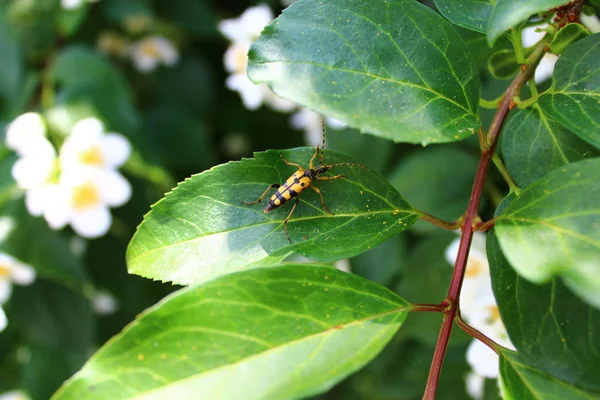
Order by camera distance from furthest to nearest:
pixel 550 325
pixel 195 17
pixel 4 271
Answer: pixel 195 17 < pixel 4 271 < pixel 550 325

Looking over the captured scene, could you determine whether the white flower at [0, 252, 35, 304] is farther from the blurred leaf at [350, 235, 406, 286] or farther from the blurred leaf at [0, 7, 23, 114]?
the blurred leaf at [350, 235, 406, 286]

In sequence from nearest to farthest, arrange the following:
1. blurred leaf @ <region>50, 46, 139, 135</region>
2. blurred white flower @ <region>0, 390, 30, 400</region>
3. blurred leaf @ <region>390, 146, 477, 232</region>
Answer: blurred leaf @ <region>390, 146, 477, 232</region> → blurred leaf @ <region>50, 46, 139, 135</region> → blurred white flower @ <region>0, 390, 30, 400</region>

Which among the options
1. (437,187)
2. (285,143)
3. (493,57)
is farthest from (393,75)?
(285,143)

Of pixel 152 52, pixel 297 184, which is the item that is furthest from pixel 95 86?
pixel 297 184

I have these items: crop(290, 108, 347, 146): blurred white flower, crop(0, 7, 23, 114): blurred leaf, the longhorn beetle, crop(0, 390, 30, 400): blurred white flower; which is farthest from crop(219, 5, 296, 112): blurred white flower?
crop(0, 390, 30, 400): blurred white flower

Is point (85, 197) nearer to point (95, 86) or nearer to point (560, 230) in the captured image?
point (95, 86)

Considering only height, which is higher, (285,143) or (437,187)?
(437,187)

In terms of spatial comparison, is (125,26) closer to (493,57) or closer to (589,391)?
(493,57)
